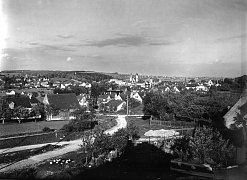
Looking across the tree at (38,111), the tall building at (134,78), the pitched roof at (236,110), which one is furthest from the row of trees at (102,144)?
the tree at (38,111)

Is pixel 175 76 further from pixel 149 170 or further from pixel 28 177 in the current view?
pixel 28 177

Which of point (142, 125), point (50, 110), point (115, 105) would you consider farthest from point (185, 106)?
point (50, 110)

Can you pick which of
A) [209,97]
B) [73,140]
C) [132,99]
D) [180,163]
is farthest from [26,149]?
[209,97]

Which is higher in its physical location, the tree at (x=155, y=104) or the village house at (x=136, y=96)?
the village house at (x=136, y=96)

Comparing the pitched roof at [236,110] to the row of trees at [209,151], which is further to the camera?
the pitched roof at [236,110]

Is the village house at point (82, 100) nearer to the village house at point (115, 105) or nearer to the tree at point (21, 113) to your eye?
the village house at point (115, 105)

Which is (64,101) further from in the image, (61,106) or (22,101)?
(22,101)

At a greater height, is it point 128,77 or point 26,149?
point 128,77

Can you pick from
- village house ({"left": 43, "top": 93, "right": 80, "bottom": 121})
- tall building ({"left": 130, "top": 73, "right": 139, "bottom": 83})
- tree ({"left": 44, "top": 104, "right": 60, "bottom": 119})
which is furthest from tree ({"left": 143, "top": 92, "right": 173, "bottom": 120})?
tree ({"left": 44, "top": 104, "right": 60, "bottom": 119})
